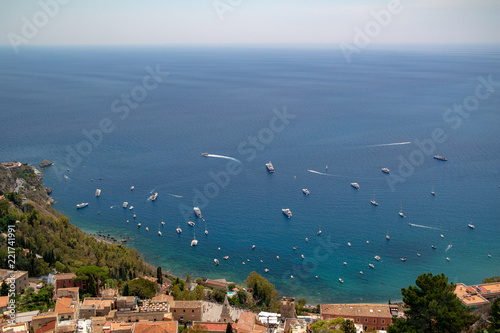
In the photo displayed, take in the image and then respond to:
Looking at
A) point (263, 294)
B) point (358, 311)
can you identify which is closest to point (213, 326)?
point (263, 294)

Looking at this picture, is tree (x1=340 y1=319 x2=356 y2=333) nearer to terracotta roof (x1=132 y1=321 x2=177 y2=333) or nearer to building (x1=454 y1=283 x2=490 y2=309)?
terracotta roof (x1=132 y1=321 x2=177 y2=333)

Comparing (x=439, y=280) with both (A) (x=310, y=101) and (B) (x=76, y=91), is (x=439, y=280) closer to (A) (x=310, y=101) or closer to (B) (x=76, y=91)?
(A) (x=310, y=101)

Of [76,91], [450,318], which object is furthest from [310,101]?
[450,318]

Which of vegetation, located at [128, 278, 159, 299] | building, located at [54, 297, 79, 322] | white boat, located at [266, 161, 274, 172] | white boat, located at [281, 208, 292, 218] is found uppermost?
white boat, located at [266, 161, 274, 172]

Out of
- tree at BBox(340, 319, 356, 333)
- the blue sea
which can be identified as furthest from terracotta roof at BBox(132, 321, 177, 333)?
the blue sea

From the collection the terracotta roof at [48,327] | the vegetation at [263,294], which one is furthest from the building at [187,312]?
the vegetation at [263,294]

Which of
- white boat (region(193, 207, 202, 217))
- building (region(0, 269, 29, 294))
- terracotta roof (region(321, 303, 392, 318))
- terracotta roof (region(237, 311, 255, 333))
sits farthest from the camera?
white boat (region(193, 207, 202, 217))
